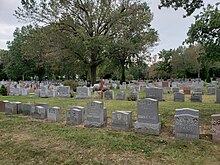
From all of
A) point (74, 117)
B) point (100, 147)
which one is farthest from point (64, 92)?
point (100, 147)

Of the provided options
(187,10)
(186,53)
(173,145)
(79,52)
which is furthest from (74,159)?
(186,53)

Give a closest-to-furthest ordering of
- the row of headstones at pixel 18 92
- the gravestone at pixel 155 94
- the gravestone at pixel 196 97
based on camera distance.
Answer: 1. the gravestone at pixel 196 97
2. the gravestone at pixel 155 94
3. the row of headstones at pixel 18 92

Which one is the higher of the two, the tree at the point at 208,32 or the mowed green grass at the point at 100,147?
the tree at the point at 208,32

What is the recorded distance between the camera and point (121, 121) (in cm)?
661

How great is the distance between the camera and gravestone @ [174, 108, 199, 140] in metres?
5.50

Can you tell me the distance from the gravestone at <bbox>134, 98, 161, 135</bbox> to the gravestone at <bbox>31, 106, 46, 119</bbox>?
12.5ft

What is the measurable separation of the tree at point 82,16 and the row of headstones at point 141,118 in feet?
51.4

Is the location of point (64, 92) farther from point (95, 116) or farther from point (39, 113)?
point (95, 116)

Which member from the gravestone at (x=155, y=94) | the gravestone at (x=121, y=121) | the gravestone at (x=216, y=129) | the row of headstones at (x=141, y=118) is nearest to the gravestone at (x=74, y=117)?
the row of headstones at (x=141, y=118)

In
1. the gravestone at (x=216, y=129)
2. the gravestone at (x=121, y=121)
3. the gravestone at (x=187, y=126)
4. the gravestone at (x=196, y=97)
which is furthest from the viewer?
the gravestone at (x=196, y=97)

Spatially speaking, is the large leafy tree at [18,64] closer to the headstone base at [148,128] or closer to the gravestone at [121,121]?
the gravestone at [121,121]

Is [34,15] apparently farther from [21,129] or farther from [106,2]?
[21,129]

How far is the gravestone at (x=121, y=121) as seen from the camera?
21.5 ft

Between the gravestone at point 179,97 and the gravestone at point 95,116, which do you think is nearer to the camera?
the gravestone at point 95,116
